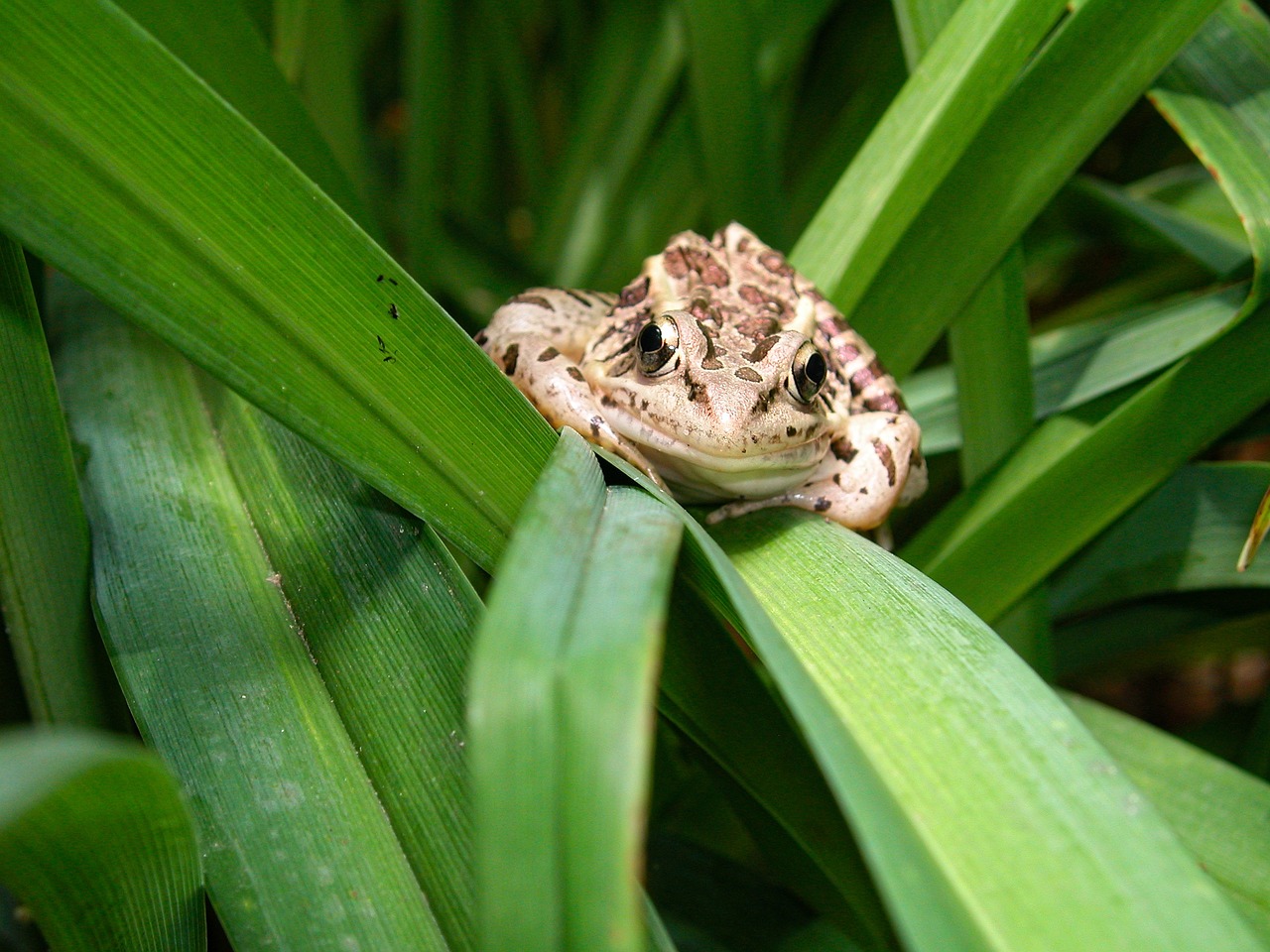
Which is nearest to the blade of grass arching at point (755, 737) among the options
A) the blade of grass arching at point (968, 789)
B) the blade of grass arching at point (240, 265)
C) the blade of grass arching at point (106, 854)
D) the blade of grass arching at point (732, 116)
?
the blade of grass arching at point (968, 789)

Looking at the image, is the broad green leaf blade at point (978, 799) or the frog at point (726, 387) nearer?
the broad green leaf blade at point (978, 799)

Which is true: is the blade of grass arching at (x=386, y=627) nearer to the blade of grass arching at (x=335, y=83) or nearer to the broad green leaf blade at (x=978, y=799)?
the broad green leaf blade at (x=978, y=799)

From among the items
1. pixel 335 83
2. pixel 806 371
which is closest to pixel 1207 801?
pixel 806 371

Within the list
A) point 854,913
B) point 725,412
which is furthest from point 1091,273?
point 854,913

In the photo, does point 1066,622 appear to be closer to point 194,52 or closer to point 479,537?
point 479,537

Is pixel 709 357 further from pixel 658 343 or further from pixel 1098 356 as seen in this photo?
pixel 1098 356

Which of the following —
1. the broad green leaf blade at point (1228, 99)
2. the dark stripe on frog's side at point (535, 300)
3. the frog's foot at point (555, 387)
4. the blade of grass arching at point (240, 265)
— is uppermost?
the broad green leaf blade at point (1228, 99)
